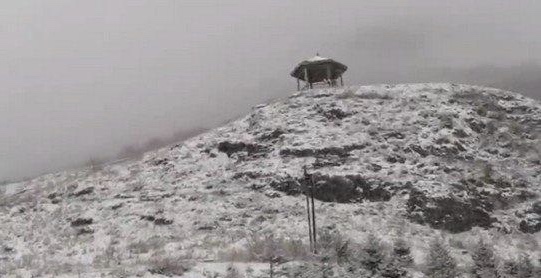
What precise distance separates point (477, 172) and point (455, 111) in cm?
692

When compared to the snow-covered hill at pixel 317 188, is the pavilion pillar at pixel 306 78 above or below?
above

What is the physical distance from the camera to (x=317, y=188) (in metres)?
30.0

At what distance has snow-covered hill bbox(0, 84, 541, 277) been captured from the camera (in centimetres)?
2634

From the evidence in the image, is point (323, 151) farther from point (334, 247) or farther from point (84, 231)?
point (84, 231)

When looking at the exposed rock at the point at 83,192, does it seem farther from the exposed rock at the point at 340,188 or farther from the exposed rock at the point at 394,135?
the exposed rock at the point at 394,135

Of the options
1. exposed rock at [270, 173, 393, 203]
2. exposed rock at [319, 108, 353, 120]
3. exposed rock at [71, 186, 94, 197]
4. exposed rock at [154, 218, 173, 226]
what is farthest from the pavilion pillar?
exposed rock at [154, 218, 173, 226]

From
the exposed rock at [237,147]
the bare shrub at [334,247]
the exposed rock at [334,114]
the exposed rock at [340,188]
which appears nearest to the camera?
the bare shrub at [334,247]

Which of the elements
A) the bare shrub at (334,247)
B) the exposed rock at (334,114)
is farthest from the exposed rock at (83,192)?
the bare shrub at (334,247)

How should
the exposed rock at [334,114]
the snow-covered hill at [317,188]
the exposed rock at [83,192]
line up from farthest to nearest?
the exposed rock at [334,114], the exposed rock at [83,192], the snow-covered hill at [317,188]

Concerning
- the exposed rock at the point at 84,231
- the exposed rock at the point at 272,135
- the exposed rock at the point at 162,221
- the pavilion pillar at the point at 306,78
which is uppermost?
the pavilion pillar at the point at 306,78

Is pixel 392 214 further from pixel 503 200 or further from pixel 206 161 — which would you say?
pixel 206 161

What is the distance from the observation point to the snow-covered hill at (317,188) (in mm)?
26344

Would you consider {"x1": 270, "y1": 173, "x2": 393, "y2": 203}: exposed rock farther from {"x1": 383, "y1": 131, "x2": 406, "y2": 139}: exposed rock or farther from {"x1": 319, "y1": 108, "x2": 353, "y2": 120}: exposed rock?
{"x1": 319, "y1": 108, "x2": 353, "y2": 120}: exposed rock

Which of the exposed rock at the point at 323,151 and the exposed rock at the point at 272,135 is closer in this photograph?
the exposed rock at the point at 323,151
